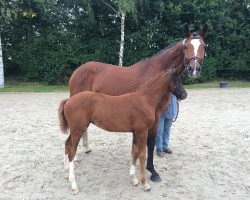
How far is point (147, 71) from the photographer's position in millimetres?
5203

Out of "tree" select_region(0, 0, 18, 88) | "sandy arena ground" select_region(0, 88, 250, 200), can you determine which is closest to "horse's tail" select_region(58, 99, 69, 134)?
"sandy arena ground" select_region(0, 88, 250, 200)

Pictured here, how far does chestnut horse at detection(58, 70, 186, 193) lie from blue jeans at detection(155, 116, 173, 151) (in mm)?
1407

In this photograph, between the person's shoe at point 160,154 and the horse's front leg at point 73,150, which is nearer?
the horse's front leg at point 73,150

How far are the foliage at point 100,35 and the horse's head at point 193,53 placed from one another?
37.0ft

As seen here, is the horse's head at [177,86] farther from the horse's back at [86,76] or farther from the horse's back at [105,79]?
the horse's back at [86,76]

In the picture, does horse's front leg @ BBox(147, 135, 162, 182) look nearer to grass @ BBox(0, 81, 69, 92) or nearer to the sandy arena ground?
the sandy arena ground

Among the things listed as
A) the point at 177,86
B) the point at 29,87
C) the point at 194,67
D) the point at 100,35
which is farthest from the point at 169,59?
the point at 100,35

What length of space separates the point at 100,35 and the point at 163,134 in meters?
11.4

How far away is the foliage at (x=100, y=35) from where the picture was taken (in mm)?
16062

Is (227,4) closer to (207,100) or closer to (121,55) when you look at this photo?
(121,55)

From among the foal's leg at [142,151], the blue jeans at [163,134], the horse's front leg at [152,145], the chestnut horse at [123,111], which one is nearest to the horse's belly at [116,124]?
the chestnut horse at [123,111]

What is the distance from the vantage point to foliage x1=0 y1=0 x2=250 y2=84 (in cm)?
1606

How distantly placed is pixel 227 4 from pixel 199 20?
2.37 m

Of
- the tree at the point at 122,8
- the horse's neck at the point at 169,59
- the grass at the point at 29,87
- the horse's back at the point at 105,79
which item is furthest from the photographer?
the grass at the point at 29,87
